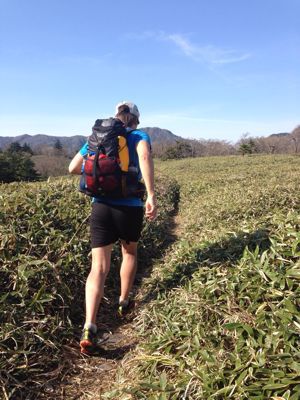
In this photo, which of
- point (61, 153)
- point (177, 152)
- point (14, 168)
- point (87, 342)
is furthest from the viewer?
point (61, 153)

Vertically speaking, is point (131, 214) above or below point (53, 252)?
above

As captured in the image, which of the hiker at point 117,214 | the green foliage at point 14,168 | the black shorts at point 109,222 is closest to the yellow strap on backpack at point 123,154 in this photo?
the hiker at point 117,214

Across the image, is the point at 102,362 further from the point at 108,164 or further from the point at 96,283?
the point at 108,164

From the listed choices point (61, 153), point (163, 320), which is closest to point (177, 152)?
point (61, 153)

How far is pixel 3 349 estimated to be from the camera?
2709mm

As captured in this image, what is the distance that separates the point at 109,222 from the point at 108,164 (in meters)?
0.55

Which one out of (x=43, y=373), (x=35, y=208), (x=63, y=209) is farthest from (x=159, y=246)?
(x=43, y=373)

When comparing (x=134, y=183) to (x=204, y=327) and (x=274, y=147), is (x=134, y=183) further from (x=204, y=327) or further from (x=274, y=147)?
(x=274, y=147)

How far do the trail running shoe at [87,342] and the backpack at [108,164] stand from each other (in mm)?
1148

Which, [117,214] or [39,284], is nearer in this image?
[117,214]

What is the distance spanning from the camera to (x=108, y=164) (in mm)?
3066

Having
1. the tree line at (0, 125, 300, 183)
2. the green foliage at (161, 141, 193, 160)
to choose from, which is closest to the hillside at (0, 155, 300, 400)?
the tree line at (0, 125, 300, 183)

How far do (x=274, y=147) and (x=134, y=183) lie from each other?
3413 inches

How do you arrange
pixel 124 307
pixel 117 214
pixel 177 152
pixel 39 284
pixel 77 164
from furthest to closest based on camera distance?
pixel 177 152, pixel 124 307, pixel 39 284, pixel 77 164, pixel 117 214
